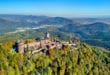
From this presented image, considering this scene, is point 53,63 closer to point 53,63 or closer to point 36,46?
point 53,63

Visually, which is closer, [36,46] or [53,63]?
[53,63]

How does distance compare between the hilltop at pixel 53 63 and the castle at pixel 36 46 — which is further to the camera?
the castle at pixel 36 46

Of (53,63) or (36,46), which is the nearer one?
(53,63)

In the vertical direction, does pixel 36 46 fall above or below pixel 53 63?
above

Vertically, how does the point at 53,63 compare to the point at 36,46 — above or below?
below

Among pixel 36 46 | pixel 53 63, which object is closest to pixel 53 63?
pixel 53 63

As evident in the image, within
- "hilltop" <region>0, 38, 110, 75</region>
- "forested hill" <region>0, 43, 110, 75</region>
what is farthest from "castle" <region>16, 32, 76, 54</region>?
"forested hill" <region>0, 43, 110, 75</region>

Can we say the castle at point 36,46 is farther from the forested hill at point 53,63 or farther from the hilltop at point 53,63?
the forested hill at point 53,63

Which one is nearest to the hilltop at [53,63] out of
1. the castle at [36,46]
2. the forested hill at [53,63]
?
the forested hill at [53,63]

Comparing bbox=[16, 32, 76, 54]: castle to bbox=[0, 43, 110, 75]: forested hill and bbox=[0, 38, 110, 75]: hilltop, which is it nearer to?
bbox=[0, 38, 110, 75]: hilltop
